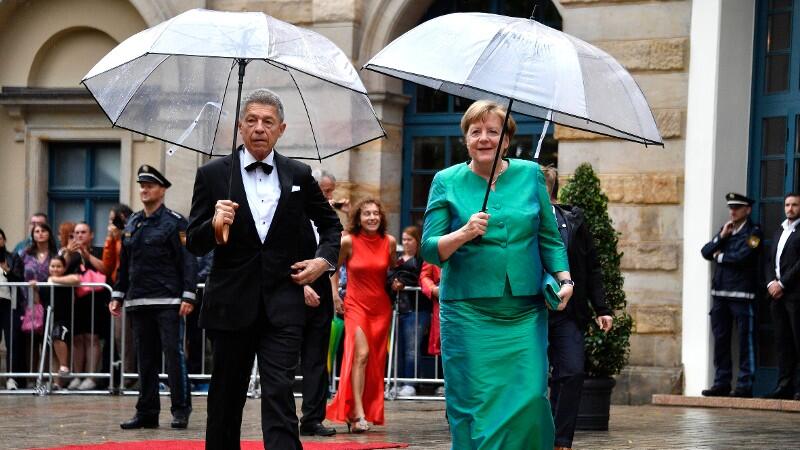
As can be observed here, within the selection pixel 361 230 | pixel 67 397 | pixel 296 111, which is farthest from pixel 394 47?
pixel 67 397

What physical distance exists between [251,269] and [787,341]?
8811 millimetres

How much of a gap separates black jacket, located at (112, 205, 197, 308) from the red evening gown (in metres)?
1.24

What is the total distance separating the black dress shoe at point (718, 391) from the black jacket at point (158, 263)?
217 inches

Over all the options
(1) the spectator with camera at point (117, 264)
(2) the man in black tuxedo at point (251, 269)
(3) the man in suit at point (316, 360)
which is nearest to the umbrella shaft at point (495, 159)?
(2) the man in black tuxedo at point (251, 269)

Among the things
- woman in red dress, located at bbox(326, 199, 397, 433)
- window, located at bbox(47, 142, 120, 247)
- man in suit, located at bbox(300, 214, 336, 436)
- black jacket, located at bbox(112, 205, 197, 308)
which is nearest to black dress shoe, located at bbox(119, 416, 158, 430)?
black jacket, located at bbox(112, 205, 197, 308)

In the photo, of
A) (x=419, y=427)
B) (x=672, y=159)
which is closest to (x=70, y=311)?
(x=419, y=427)

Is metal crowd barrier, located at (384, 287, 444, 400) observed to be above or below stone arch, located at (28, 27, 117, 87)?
below

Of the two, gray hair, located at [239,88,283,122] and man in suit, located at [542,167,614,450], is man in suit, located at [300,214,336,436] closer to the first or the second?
man in suit, located at [542,167,614,450]

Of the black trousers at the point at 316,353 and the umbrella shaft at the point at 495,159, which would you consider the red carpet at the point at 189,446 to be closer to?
the black trousers at the point at 316,353

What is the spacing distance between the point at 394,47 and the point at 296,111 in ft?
5.57

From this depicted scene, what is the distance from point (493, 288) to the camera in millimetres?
7242

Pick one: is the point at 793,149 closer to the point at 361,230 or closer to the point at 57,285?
the point at 361,230

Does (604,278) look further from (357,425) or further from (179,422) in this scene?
(179,422)

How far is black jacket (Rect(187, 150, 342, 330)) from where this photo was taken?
311 inches
